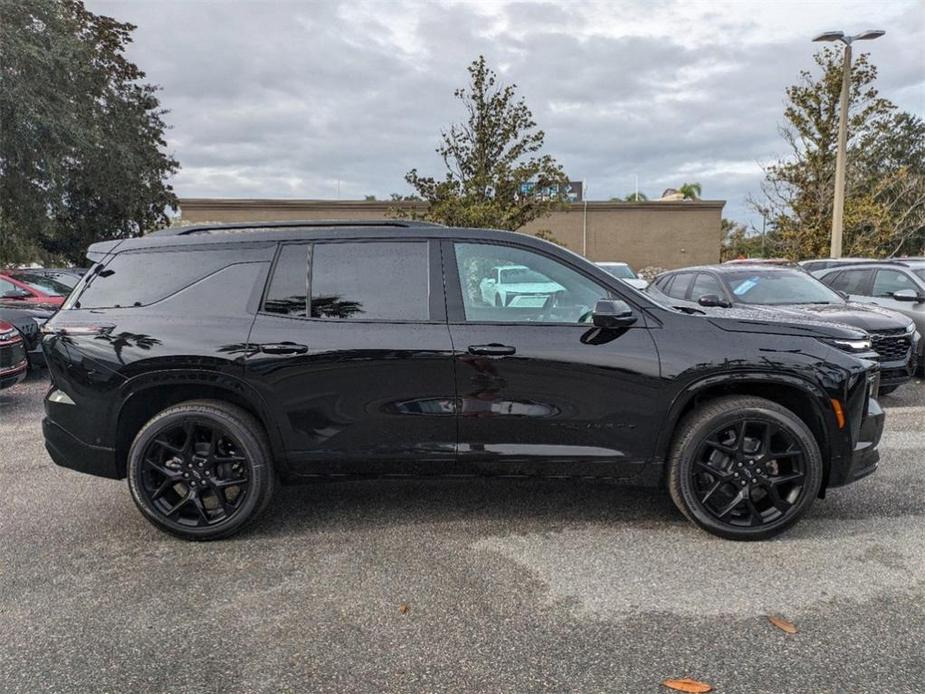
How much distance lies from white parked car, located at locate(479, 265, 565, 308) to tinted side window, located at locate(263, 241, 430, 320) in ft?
1.20

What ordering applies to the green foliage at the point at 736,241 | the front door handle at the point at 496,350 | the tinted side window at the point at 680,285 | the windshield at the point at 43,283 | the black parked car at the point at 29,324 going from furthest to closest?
1. the green foliage at the point at 736,241
2. the windshield at the point at 43,283
3. the tinted side window at the point at 680,285
4. the black parked car at the point at 29,324
5. the front door handle at the point at 496,350

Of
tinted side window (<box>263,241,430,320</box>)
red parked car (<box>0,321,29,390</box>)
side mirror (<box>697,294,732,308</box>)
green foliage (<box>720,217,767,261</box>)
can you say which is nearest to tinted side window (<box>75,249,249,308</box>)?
tinted side window (<box>263,241,430,320</box>)

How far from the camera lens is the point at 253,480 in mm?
3648

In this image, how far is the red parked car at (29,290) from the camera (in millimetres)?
9438

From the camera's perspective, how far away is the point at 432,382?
3.59m

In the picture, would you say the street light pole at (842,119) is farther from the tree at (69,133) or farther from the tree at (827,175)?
the tree at (69,133)

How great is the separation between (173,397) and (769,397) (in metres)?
3.42

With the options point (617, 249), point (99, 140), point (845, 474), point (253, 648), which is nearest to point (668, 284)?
point (845, 474)

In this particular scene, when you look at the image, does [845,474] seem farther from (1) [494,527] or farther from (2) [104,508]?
(2) [104,508]

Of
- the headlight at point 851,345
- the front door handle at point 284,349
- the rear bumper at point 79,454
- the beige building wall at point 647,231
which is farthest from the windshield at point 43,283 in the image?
the beige building wall at point 647,231

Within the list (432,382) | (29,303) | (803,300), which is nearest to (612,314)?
(432,382)

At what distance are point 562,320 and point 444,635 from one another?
1.75 meters

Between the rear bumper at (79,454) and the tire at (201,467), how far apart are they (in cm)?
18

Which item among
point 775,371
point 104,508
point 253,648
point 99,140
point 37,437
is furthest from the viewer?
point 99,140
